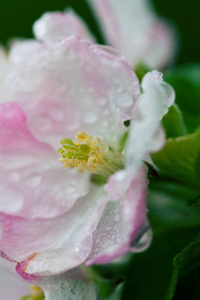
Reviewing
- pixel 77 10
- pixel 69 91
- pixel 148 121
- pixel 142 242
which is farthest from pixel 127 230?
pixel 77 10

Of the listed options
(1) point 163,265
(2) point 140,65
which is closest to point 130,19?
(2) point 140,65

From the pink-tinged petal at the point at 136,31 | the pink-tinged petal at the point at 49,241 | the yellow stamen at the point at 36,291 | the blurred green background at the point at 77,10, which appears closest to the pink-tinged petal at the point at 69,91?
the pink-tinged petal at the point at 49,241

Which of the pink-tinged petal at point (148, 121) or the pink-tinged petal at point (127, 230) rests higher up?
the pink-tinged petal at point (148, 121)

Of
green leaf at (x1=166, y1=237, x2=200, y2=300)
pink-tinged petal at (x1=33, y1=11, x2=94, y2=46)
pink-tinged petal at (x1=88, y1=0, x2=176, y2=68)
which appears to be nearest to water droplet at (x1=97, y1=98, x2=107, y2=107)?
pink-tinged petal at (x1=33, y1=11, x2=94, y2=46)

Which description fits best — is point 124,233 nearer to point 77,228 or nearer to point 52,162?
point 77,228

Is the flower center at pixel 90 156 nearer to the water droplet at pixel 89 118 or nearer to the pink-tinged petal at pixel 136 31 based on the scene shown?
the water droplet at pixel 89 118

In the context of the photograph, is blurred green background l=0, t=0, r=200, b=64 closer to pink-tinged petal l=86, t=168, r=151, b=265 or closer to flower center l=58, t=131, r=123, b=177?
flower center l=58, t=131, r=123, b=177

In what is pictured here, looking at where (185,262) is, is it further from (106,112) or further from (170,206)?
(106,112)
